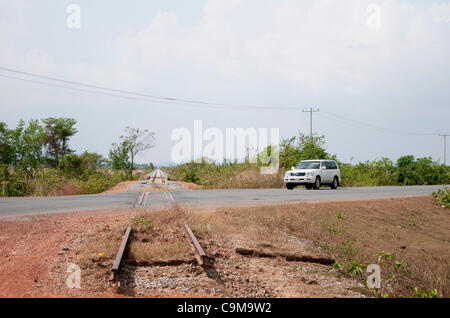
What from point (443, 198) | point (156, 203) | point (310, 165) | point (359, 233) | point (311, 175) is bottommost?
point (359, 233)

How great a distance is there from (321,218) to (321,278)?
5.46 meters

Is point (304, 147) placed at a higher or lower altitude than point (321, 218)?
higher

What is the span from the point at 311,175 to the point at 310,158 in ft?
34.3

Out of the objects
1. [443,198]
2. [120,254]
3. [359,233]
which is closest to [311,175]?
[443,198]

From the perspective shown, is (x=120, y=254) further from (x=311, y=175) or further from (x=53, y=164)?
(x=53, y=164)

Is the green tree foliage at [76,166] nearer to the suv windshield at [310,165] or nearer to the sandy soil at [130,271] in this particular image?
the suv windshield at [310,165]

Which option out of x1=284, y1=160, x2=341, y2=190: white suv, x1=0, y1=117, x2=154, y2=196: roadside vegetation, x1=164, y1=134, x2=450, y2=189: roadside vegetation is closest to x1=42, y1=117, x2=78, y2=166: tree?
x1=0, y1=117, x2=154, y2=196: roadside vegetation

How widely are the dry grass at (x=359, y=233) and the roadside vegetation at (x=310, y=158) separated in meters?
12.1

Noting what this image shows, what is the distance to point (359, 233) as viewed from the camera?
1159 centimetres

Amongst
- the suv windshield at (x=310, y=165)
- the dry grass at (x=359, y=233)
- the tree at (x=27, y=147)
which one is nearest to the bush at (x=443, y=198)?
the dry grass at (x=359, y=233)

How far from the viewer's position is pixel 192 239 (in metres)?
7.52
